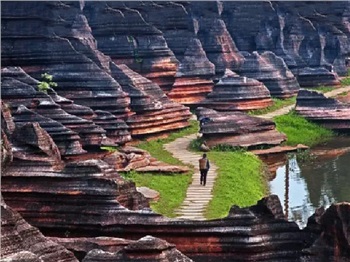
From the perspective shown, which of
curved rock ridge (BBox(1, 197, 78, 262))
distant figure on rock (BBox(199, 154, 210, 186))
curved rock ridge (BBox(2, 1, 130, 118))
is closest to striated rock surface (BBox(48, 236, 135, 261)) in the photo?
curved rock ridge (BBox(1, 197, 78, 262))

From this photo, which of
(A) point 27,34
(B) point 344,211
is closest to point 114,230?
(B) point 344,211

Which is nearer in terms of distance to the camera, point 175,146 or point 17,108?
point 17,108

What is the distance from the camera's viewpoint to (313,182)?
2866 cm

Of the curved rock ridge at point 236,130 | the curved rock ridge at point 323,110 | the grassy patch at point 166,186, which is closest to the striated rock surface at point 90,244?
the grassy patch at point 166,186

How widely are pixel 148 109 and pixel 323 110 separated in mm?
7494

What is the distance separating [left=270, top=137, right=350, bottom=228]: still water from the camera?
24766mm

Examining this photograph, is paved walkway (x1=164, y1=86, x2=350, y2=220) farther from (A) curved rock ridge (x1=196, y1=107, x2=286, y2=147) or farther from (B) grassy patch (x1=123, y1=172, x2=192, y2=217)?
(A) curved rock ridge (x1=196, y1=107, x2=286, y2=147)

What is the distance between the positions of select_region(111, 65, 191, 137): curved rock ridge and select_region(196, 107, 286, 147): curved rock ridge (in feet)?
4.48

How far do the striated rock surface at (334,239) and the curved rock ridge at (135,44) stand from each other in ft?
86.9

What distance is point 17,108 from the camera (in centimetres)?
2550

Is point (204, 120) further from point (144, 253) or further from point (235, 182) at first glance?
point (144, 253)

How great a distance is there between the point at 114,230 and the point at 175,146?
1622cm

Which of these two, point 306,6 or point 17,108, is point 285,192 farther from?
point 306,6

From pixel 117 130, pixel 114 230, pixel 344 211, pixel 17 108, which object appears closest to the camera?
pixel 344 211
